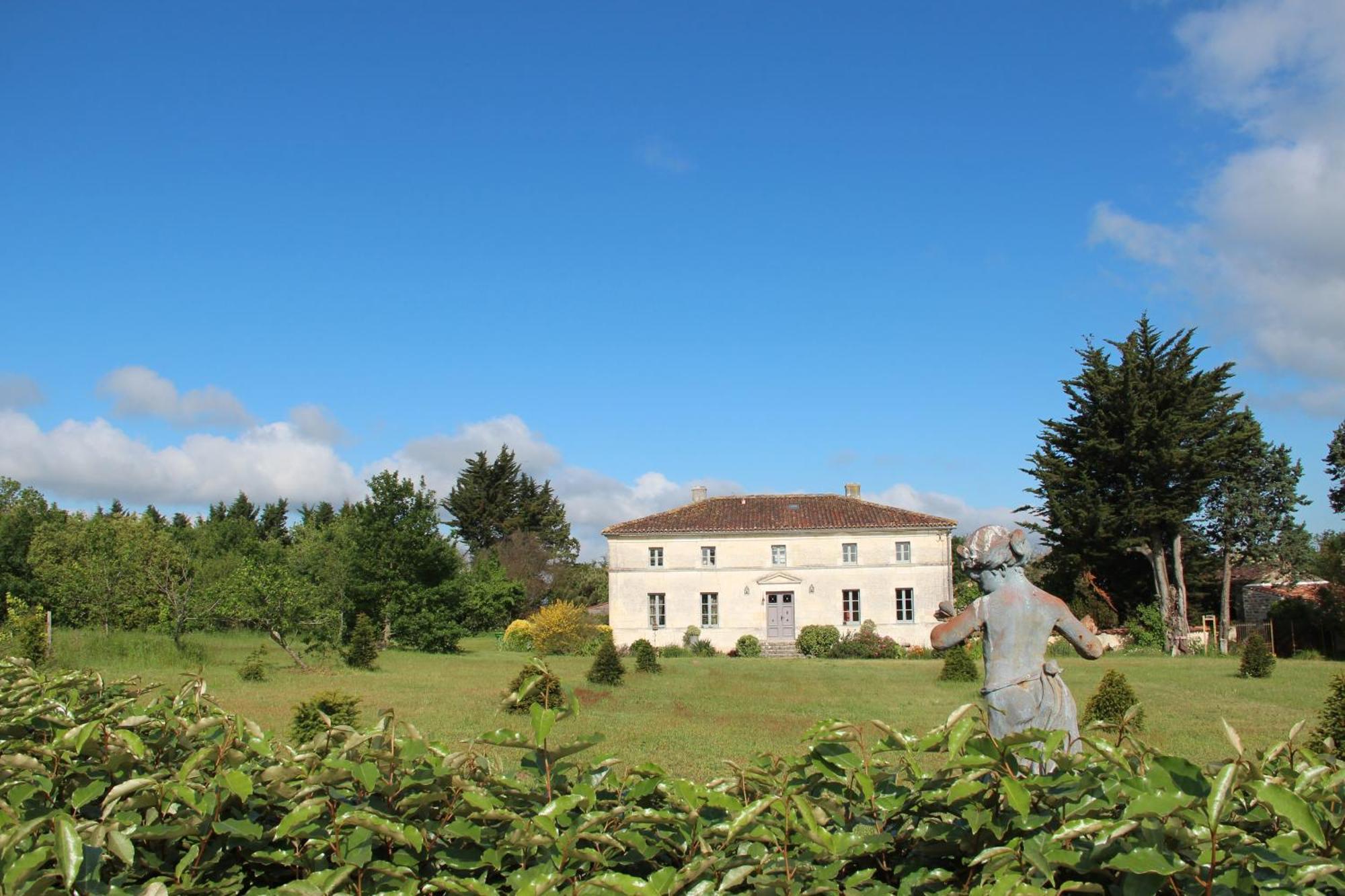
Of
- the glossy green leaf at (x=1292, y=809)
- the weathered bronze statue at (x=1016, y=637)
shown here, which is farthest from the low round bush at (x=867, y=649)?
the glossy green leaf at (x=1292, y=809)

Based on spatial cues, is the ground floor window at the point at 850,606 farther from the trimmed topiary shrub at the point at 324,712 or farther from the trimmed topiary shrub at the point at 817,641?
the trimmed topiary shrub at the point at 324,712

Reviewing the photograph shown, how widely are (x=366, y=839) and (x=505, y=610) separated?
49.8 m

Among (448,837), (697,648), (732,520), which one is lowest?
(697,648)

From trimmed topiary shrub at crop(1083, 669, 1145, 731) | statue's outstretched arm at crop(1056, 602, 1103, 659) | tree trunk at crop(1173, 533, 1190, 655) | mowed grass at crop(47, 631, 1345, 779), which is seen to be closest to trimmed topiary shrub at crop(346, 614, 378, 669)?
mowed grass at crop(47, 631, 1345, 779)

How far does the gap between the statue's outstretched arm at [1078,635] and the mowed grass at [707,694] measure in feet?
14.8

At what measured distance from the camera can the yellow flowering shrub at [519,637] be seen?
3778 cm

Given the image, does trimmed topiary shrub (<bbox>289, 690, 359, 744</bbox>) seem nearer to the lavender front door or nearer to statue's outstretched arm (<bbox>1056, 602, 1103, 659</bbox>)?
statue's outstretched arm (<bbox>1056, 602, 1103, 659</bbox>)

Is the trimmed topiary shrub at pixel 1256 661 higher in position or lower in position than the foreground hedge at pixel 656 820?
lower

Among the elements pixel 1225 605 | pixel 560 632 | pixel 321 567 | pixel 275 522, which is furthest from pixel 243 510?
pixel 1225 605

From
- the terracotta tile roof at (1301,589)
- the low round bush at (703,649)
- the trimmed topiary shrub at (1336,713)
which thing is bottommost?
the low round bush at (703,649)

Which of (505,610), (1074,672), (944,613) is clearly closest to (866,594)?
(1074,672)

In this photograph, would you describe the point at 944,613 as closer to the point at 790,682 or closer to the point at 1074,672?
the point at 790,682

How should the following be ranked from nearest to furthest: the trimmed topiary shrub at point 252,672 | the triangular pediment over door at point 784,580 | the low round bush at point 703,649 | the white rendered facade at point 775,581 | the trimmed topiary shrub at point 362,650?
1. the trimmed topiary shrub at point 252,672
2. the trimmed topiary shrub at point 362,650
3. the low round bush at point 703,649
4. the white rendered facade at point 775,581
5. the triangular pediment over door at point 784,580

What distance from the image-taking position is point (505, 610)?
50.4 meters
